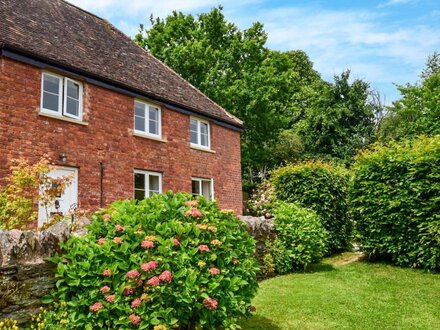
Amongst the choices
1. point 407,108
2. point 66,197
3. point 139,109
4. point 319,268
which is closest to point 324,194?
point 319,268

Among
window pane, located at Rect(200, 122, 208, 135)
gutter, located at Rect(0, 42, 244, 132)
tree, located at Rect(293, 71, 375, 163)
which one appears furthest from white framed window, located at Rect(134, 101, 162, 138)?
tree, located at Rect(293, 71, 375, 163)

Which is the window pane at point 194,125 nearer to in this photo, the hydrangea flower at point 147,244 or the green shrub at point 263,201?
the green shrub at point 263,201

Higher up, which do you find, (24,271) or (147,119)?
(147,119)

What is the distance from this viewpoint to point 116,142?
42.5ft

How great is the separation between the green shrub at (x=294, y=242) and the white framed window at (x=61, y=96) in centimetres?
683

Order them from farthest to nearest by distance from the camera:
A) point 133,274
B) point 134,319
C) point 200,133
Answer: point 200,133
point 133,274
point 134,319

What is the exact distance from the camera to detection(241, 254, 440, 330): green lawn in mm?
6148

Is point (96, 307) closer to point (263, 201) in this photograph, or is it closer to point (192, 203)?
point (192, 203)

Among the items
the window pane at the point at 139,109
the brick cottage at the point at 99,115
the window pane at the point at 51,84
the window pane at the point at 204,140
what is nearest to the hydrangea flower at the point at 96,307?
the brick cottage at the point at 99,115

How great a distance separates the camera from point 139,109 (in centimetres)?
1427

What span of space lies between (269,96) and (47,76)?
17.2 meters

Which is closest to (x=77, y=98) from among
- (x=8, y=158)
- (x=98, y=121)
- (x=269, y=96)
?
(x=98, y=121)

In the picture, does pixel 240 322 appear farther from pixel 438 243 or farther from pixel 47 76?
pixel 47 76

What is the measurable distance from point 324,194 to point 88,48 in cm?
967
